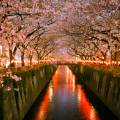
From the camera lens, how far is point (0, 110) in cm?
1934

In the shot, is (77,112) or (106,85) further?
(106,85)

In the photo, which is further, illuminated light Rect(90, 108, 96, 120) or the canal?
the canal

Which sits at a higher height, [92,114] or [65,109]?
[92,114]

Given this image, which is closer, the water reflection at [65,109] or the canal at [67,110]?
the canal at [67,110]

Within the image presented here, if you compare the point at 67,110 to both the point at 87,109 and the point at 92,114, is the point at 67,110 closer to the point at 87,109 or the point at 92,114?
the point at 87,109

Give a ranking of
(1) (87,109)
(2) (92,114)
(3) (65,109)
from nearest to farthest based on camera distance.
A: (2) (92,114) < (1) (87,109) < (3) (65,109)

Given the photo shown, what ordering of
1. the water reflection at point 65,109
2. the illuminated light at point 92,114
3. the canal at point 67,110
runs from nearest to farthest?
the illuminated light at point 92,114 → the canal at point 67,110 → the water reflection at point 65,109

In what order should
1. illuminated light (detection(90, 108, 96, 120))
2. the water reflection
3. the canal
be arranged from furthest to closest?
the water reflection
the canal
illuminated light (detection(90, 108, 96, 120))

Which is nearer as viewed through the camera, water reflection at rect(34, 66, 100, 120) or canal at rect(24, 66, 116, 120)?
canal at rect(24, 66, 116, 120)

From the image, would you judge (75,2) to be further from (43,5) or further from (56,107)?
(56,107)

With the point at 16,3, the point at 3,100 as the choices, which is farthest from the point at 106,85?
the point at 3,100

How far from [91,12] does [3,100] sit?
16061 mm

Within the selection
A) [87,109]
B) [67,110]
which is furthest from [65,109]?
[87,109]

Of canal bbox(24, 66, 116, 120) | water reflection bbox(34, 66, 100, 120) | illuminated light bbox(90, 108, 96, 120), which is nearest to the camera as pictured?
illuminated light bbox(90, 108, 96, 120)
